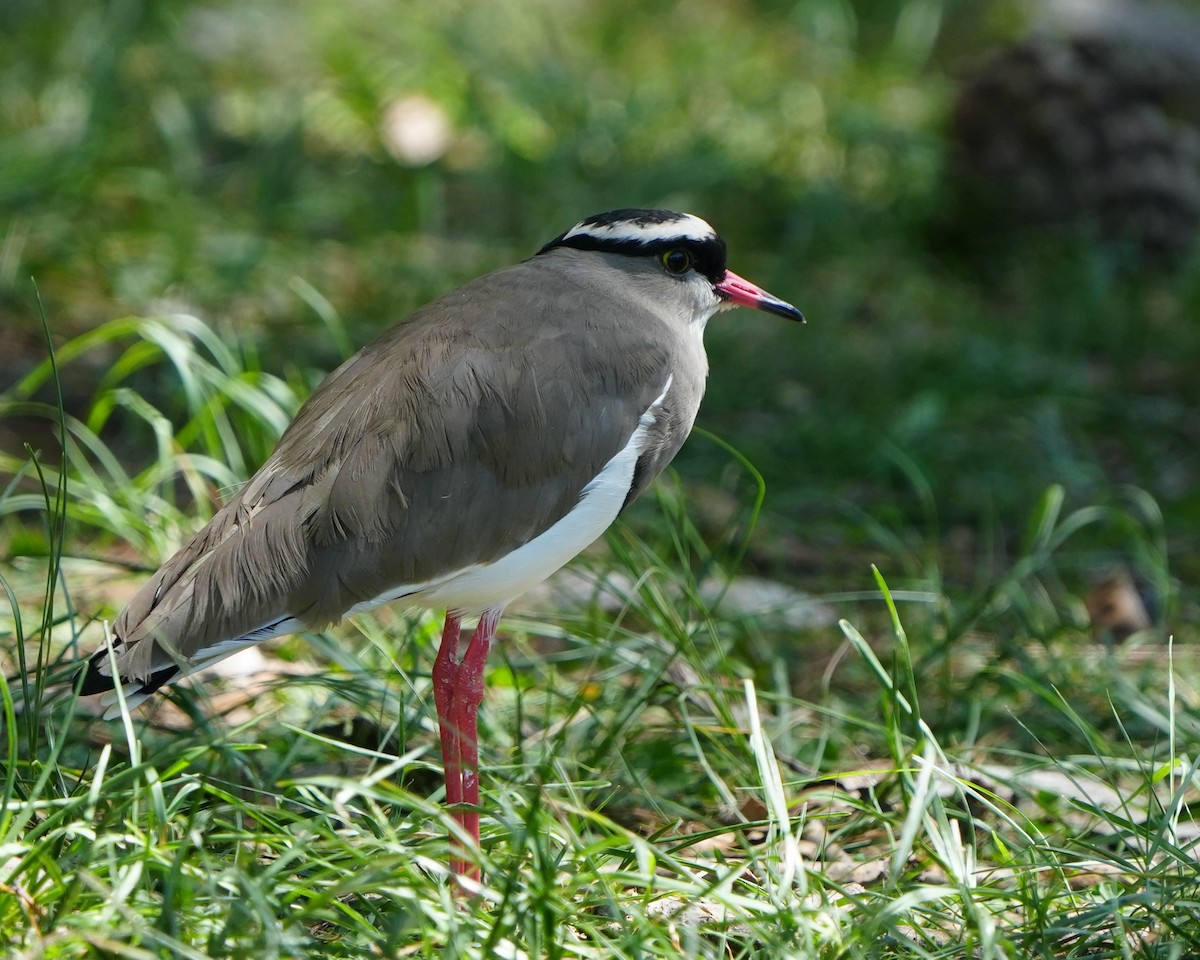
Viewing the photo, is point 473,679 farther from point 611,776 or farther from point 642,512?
point 642,512

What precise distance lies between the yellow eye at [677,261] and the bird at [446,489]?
30 centimetres

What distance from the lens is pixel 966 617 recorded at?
11.7 ft

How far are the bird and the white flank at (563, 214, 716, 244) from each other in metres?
0.27

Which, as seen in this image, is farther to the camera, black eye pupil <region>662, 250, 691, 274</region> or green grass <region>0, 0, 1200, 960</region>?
black eye pupil <region>662, 250, 691, 274</region>

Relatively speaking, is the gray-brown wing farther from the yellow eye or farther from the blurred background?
the blurred background

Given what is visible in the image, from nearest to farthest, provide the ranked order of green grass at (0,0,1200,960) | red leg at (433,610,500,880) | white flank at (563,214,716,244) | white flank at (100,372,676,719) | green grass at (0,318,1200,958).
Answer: green grass at (0,318,1200,958) → green grass at (0,0,1200,960) → white flank at (100,372,676,719) → red leg at (433,610,500,880) → white flank at (563,214,716,244)

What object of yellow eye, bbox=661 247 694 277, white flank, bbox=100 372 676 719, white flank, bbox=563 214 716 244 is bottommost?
white flank, bbox=100 372 676 719

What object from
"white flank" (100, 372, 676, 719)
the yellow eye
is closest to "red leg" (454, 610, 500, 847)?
"white flank" (100, 372, 676, 719)

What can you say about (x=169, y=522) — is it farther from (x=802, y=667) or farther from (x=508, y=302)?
(x=802, y=667)

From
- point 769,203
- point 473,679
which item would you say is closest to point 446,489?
point 473,679

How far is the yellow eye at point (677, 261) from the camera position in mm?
3506

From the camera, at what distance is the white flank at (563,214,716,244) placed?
3475 millimetres

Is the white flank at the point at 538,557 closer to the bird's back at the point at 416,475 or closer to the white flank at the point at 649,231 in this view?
the bird's back at the point at 416,475

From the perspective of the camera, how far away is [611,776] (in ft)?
10.7
